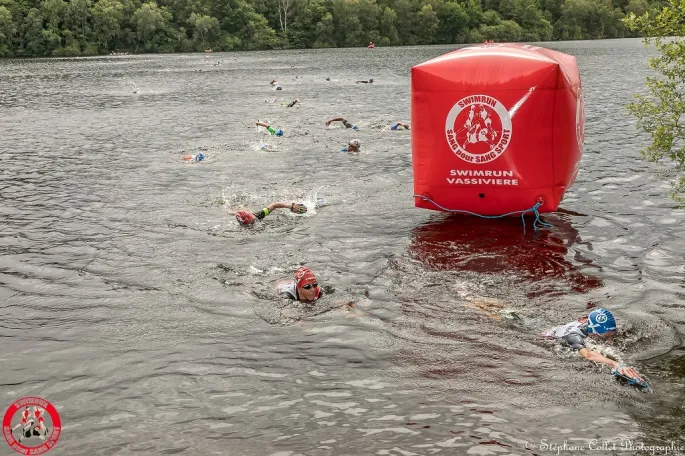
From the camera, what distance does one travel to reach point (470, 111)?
13.3m

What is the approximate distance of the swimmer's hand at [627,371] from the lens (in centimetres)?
867

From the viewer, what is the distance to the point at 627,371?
8.75 m

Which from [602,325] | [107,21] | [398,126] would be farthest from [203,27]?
[602,325]

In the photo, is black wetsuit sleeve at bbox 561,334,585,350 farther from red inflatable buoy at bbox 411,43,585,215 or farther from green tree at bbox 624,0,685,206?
green tree at bbox 624,0,685,206

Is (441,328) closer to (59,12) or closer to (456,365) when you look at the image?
(456,365)

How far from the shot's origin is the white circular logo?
13094 mm

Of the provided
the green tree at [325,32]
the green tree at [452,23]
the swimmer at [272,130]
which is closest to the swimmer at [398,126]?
the swimmer at [272,130]

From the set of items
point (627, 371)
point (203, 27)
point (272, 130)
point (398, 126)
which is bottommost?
point (627, 371)

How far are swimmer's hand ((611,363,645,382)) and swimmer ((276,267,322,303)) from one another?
5029mm

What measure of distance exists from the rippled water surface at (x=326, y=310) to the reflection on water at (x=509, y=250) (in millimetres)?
60

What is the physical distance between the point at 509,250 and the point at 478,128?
2.68m

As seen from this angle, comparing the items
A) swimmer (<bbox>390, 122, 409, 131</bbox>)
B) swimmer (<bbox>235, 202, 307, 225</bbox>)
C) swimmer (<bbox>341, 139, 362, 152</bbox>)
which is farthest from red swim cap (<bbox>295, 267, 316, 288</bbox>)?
swimmer (<bbox>390, 122, 409, 131</bbox>)

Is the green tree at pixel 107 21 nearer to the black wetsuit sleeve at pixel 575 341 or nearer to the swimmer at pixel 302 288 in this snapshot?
the swimmer at pixel 302 288

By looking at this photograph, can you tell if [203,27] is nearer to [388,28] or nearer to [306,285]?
[388,28]
